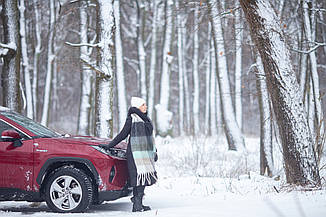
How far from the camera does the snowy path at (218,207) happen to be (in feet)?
18.2

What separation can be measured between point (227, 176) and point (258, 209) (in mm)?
4180

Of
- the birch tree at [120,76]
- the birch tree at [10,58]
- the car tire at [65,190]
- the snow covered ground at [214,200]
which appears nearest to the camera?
the snow covered ground at [214,200]

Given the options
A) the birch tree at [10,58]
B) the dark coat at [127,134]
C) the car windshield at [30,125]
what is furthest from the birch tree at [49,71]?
the dark coat at [127,134]

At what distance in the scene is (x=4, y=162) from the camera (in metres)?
6.20

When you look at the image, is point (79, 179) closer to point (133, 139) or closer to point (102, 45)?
point (133, 139)

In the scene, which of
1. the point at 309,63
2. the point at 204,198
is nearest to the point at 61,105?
the point at 309,63

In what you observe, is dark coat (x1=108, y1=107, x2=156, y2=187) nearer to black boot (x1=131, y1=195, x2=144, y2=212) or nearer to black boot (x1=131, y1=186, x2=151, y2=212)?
black boot (x1=131, y1=186, x2=151, y2=212)

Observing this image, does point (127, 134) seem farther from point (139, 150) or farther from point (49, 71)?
point (49, 71)

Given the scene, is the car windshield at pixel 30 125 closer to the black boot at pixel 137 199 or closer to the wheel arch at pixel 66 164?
the wheel arch at pixel 66 164

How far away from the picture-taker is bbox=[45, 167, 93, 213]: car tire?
609cm

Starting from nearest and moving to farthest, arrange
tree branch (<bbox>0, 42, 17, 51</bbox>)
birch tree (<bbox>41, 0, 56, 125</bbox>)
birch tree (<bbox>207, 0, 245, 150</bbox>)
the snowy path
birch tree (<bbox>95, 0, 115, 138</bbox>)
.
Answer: the snowy path < birch tree (<bbox>95, 0, 115, 138</bbox>) < tree branch (<bbox>0, 42, 17, 51</bbox>) < birch tree (<bbox>207, 0, 245, 150</bbox>) < birch tree (<bbox>41, 0, 56, 125</bbox>)

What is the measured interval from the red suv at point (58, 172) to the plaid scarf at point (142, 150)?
0.32 m

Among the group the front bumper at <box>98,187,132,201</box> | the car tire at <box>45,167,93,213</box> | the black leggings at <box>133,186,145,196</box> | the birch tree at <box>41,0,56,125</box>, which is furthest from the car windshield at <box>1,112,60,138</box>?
the birch tree at <box>41,0,56,125</box>

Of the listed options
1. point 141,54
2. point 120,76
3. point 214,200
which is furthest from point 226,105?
point 214,200
